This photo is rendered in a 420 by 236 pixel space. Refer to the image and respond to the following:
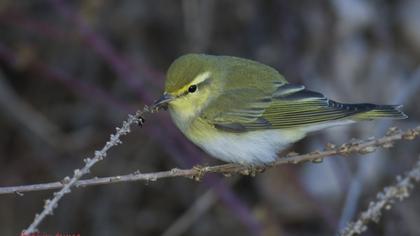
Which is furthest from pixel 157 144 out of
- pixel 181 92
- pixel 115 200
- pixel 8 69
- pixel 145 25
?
pixel 181 92

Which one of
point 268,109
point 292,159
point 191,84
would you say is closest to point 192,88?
point 191,84

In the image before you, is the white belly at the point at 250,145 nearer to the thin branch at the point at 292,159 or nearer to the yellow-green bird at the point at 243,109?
the yellow-green bird at the point at 243,109

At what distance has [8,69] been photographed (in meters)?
6.30

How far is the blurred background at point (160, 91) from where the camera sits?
5980mm

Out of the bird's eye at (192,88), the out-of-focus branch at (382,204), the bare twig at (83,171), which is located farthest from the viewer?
the bird's eye at (192,88)

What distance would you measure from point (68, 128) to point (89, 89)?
136cm

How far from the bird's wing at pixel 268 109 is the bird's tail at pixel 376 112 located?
15cm

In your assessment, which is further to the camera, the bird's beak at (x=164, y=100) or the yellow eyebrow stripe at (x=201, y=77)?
the yellow eyebrow stripe at (x=201, y=77)

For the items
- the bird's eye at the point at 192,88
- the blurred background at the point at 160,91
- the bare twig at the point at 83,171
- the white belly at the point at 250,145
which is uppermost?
the blurred background at the point at 160,91

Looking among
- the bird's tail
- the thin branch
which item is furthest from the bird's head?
the bird's tail

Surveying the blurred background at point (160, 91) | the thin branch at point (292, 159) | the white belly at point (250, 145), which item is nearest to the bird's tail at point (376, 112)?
the white belly at point (250, 145)

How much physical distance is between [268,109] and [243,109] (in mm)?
151

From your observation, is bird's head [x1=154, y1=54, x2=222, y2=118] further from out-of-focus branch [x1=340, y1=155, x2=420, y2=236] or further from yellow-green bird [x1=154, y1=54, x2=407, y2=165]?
out-of-focus branch [x1=340, y1=155, x2=420, y2=236]

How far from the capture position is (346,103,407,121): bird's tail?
355 centimetres
